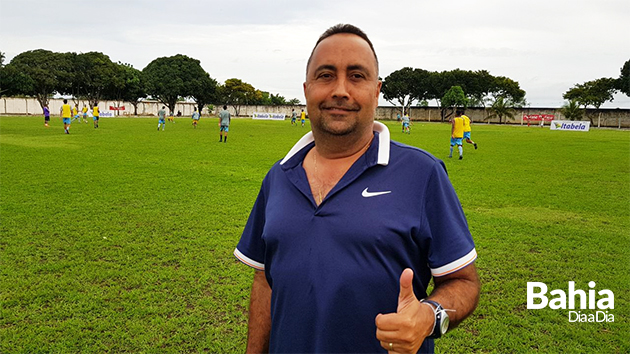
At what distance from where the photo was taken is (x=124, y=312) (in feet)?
15.1

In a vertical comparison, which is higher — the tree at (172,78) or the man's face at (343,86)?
the tree at (172,78)

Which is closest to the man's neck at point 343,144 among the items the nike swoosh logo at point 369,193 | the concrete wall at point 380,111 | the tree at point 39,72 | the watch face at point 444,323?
the nike swoosh logo at point 369,193

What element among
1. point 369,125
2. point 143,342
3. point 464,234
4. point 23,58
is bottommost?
point 143,342

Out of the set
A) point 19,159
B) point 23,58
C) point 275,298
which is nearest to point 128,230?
point 275,298

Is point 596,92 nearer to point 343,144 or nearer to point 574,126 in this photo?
point 574,126

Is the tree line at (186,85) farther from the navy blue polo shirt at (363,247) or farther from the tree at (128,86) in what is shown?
the navy blue polo shirt at (363,247)

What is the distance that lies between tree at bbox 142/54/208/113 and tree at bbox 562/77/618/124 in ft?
197

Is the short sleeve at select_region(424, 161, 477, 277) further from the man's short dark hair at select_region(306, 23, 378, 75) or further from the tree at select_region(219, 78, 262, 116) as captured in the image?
the tree at select_region(219, 78, 262, 116)

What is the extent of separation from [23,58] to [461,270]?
3040 inches

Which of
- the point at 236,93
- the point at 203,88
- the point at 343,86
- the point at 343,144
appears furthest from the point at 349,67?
the point at 236,93

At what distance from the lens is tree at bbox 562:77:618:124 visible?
216 feet

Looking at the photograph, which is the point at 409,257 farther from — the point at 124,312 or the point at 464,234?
the point at 124,312

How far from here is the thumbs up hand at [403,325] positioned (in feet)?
5.20

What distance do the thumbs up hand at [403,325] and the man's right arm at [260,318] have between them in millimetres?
893
